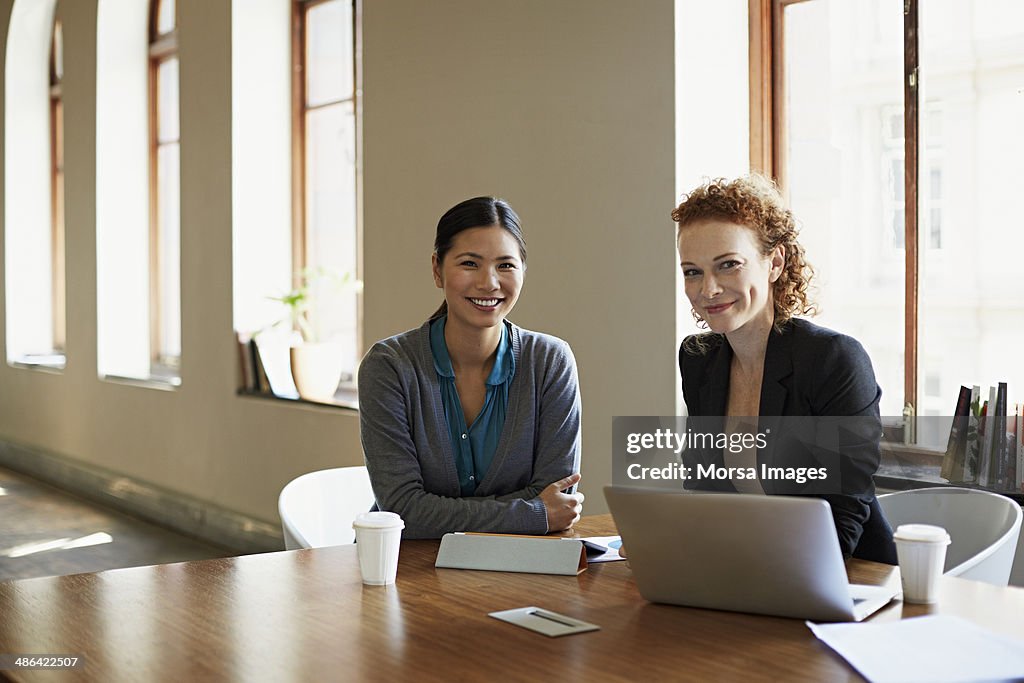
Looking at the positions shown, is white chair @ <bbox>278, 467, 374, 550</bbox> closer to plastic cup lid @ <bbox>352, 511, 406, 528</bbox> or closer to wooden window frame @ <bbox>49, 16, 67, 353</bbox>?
plastic cup lid @ <bbox>352, 511, 406, 528</bbox>

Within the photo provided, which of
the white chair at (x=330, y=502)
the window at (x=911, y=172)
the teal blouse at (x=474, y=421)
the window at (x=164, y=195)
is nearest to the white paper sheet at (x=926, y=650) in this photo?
the teal blouse at (x=474, y=421)

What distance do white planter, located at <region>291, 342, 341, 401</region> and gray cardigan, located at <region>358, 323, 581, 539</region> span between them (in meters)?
2.70

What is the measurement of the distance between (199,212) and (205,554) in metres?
1.76

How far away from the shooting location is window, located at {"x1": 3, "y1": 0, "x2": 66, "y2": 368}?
26.5 feet

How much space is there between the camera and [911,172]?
2.94 metres

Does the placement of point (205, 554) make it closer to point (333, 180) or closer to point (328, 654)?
point (333, 180)

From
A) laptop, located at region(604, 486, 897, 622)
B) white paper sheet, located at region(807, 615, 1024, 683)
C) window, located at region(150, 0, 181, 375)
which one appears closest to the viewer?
white paper sheet, located at region(807, 615, 1024, 683)

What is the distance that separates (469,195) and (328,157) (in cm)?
178

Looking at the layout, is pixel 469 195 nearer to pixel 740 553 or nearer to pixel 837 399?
pixel 837 399

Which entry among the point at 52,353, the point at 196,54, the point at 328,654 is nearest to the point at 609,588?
the point at 328,654

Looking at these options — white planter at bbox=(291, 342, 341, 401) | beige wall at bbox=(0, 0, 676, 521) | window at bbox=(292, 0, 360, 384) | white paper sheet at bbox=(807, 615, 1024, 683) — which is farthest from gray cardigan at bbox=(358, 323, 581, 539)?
window at bbox=(292, 0, 360, 384)

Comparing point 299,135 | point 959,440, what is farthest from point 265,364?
point 959,440

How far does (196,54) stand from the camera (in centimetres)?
551

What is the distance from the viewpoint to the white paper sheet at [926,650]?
1215mm
